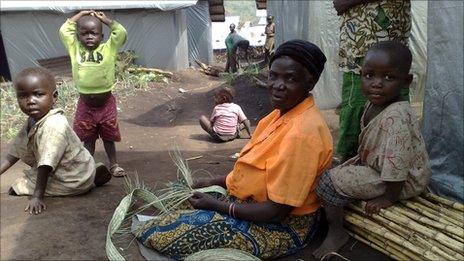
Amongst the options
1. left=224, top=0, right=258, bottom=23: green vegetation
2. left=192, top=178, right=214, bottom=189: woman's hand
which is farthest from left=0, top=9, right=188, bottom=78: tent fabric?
left=224, top=0, right=258, bottom=23: green vegetation

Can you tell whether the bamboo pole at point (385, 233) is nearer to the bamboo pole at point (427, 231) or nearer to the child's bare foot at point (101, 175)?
the bamboo pole at point (427, 231)

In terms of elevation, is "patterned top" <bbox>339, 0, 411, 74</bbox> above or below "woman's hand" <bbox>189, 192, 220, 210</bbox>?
above

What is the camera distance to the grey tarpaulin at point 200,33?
53.3ft

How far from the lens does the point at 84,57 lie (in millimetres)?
4273

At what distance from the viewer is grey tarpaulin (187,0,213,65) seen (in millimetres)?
16239

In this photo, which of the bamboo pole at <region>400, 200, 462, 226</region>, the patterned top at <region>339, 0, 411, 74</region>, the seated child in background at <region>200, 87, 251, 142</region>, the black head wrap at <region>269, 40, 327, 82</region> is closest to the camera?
the black head wrap at <region>269, 40, 327, 82</region>

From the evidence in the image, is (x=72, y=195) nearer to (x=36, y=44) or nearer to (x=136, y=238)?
(x=136, y=238)

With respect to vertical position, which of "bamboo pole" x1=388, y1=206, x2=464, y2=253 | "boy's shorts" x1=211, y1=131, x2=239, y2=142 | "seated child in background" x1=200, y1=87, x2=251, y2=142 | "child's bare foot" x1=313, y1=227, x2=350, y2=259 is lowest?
"boy's shorts" x1=211, y1=131, x2=239, y2=142

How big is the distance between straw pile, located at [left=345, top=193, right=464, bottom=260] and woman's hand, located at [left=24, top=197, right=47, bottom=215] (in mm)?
2134

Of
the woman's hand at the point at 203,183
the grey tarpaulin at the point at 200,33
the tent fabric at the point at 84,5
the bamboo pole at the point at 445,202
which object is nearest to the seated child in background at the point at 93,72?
the woman's hand at the point at 203,183

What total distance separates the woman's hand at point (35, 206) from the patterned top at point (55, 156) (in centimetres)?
24

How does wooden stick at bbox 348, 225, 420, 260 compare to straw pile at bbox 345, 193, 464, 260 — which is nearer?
straw pile at bbox 345, 193, 464, 260

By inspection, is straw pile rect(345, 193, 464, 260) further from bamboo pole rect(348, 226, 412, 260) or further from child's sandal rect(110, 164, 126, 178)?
child's sandal rect(110, 164, 126, 178)

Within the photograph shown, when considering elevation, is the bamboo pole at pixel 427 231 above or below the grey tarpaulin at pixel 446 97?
below
